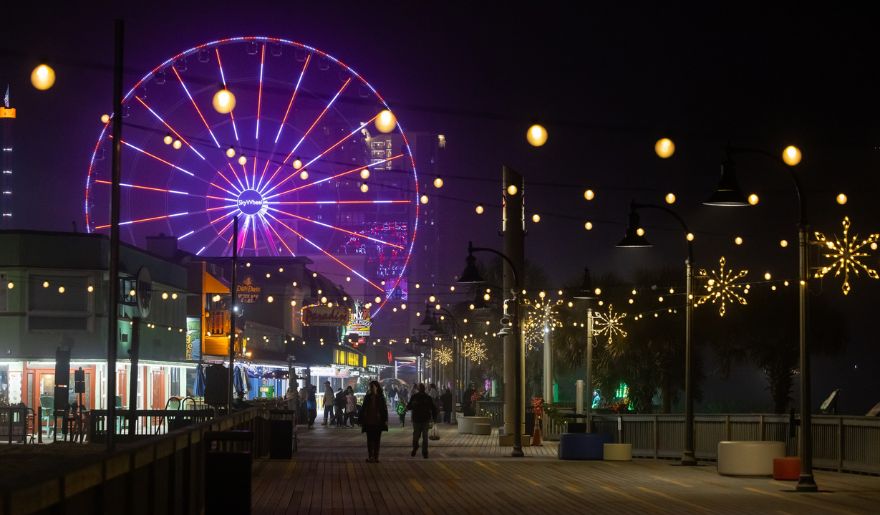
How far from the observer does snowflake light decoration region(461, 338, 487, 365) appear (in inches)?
3262

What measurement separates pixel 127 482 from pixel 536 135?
11.8 metres

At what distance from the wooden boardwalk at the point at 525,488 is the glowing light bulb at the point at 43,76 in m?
5.97

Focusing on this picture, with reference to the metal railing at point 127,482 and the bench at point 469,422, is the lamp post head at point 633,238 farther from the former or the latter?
the bench at point 469,422

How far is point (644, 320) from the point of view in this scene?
64.2m

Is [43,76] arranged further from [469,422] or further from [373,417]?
[469,422]

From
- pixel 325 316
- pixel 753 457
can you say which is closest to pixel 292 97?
pixel 325 316

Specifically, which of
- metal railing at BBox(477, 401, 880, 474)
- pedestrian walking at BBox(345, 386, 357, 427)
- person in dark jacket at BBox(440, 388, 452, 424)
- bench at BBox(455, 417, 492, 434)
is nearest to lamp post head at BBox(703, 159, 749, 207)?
metal railing at BBox(477, 401, 880, 474)

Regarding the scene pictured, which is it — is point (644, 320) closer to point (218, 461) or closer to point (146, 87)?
point (146, 87)

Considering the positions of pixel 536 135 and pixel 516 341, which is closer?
pixel 536 135

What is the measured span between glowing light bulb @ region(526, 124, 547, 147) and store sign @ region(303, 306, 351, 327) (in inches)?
2258

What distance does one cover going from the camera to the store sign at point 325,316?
7844 centimetres

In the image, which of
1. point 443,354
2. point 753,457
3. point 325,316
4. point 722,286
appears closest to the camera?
point 753,457

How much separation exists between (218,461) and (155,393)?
40.9 metres

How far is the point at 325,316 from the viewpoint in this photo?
78.5m
